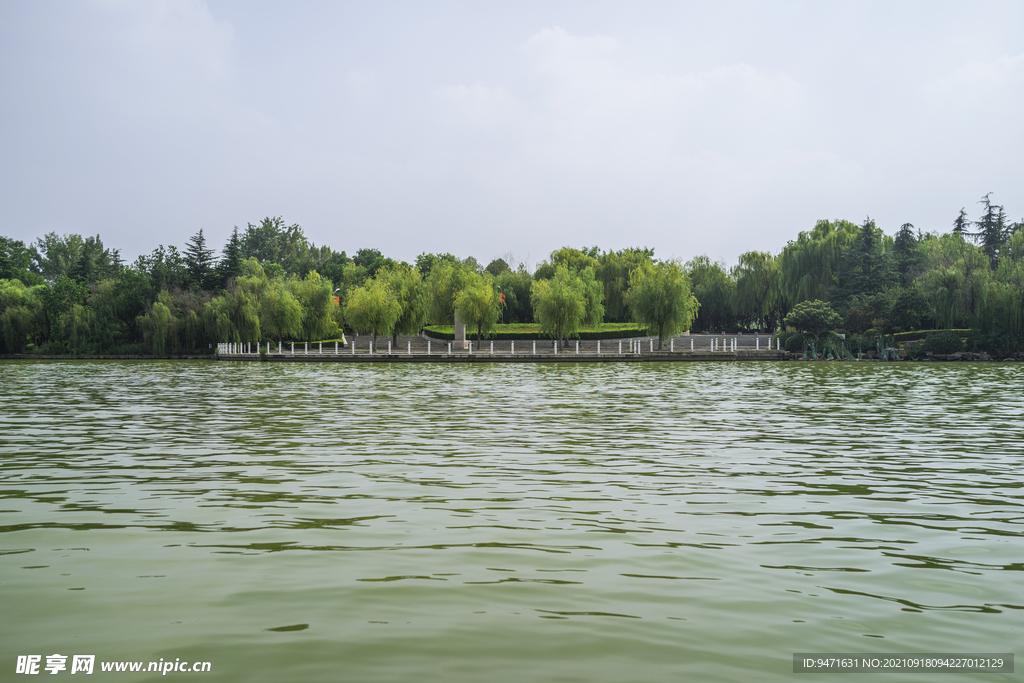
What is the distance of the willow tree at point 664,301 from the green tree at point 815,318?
7.57 meters

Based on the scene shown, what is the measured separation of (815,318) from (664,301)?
36.7 feet

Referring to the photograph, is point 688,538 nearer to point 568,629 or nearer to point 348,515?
point 568,629

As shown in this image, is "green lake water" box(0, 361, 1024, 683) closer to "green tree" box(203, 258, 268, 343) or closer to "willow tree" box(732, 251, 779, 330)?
"green tree" box(203, 258, 268, 343)

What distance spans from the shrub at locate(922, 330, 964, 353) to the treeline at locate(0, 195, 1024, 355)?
725 millimetres

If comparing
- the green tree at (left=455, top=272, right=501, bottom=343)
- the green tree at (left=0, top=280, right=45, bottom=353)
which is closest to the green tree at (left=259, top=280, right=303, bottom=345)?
the green tree at (left=455, top=272, right=501, bottom=343)

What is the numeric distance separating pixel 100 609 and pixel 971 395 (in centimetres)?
2511

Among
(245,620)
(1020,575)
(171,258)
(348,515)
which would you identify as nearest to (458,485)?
(348,515)

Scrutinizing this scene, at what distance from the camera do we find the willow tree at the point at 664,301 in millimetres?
59594

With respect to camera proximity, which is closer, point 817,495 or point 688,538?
point 688,538

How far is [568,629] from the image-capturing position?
15.3 feet

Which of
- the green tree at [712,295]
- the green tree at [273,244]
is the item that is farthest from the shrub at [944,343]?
the green tree at [273,244]

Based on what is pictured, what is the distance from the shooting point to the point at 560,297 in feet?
198

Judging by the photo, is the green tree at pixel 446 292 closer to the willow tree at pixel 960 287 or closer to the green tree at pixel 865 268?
the green tree at pixel 865 268

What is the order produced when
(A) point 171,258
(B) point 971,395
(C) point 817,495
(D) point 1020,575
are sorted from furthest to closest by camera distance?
(A) point 171,258, (B) point 971,395, (C) point 817,495, (D) point 1020,575
